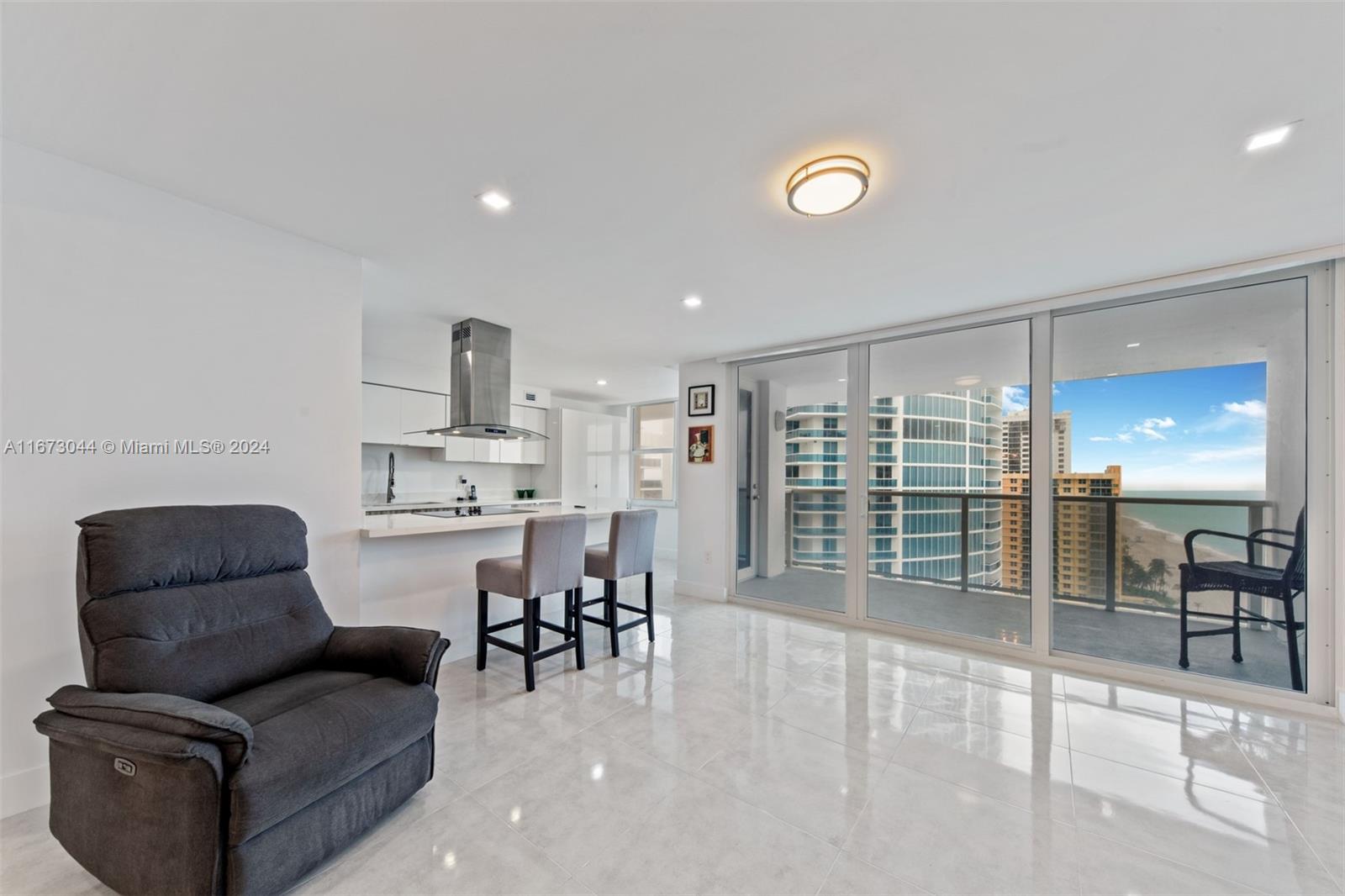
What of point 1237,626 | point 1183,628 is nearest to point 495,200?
point 1183,628

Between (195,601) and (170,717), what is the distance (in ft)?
2.22

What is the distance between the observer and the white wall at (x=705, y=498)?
16.5ft

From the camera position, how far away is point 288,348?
2482 millimetres

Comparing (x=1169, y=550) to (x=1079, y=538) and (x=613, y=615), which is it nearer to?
(x=1079, y=538)

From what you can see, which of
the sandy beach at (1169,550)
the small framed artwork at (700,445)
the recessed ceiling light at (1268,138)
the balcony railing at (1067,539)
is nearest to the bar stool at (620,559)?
the small framed artwork at (700,445)

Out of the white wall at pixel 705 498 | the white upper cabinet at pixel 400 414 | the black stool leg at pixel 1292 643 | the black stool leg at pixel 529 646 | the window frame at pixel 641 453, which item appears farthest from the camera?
the window frame at pixel 641 453

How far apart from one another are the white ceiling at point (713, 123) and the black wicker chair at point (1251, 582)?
63.7 inches

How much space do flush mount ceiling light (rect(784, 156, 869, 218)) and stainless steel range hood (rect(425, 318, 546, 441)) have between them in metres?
2.79

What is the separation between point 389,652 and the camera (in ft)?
6.45

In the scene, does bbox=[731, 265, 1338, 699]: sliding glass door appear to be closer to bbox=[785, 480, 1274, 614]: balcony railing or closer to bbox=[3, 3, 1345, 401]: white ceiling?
bbox=[785, 480, 1274, 614]: balcony railing

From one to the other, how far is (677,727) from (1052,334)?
357cm

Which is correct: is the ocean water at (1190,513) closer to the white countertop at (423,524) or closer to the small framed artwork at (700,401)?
the small framed artwork at (700,401)

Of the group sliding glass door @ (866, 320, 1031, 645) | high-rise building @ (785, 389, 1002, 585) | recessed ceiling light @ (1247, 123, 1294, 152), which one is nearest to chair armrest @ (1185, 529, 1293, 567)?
sliding glass door @ (866, 320, 1031, 645)

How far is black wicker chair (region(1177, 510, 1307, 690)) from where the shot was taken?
2.74m
